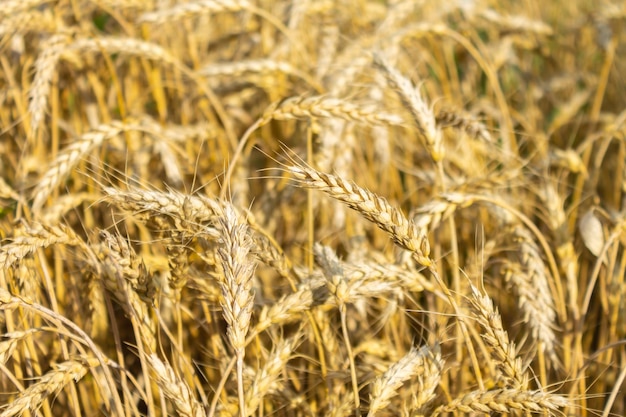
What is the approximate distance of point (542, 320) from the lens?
175cm

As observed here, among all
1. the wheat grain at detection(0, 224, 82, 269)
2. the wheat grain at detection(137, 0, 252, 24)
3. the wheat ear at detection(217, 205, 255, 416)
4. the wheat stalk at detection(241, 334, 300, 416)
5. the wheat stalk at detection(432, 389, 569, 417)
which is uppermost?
the wheat grain at detection(137, 0, 252, 24)

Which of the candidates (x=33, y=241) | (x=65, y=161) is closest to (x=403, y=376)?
(x=33, y=241)

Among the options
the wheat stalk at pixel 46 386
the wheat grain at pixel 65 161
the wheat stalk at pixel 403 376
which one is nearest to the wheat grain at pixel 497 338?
the wheat stalk at pixel 403 376

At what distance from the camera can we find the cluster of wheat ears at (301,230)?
144cm

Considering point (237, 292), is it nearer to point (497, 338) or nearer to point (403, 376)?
point (403, 376)

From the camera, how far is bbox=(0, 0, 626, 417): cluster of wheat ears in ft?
4.71

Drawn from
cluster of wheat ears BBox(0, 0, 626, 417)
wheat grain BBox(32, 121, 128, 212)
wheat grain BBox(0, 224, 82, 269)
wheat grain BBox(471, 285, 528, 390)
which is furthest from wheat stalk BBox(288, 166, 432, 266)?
wheat grain BBox(32, 121, 128, 212)

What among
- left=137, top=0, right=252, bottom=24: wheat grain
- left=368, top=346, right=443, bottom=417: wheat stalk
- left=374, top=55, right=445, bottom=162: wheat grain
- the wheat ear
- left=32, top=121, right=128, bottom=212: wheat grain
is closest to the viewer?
the wheat ear

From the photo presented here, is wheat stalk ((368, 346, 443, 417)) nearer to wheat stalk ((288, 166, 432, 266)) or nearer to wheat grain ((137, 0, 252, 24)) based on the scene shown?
wheat stalk ((288, 166, 432, 266))

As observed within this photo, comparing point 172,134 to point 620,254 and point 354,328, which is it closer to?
point 354,328

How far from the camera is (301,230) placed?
2.68 metres

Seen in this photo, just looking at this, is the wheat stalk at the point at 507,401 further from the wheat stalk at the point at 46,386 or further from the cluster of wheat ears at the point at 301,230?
the wheat stalk at the point at 46,386

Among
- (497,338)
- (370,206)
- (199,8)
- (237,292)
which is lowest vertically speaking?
(497,338)

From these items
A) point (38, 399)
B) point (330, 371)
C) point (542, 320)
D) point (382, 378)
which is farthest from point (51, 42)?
point (542, 320)
